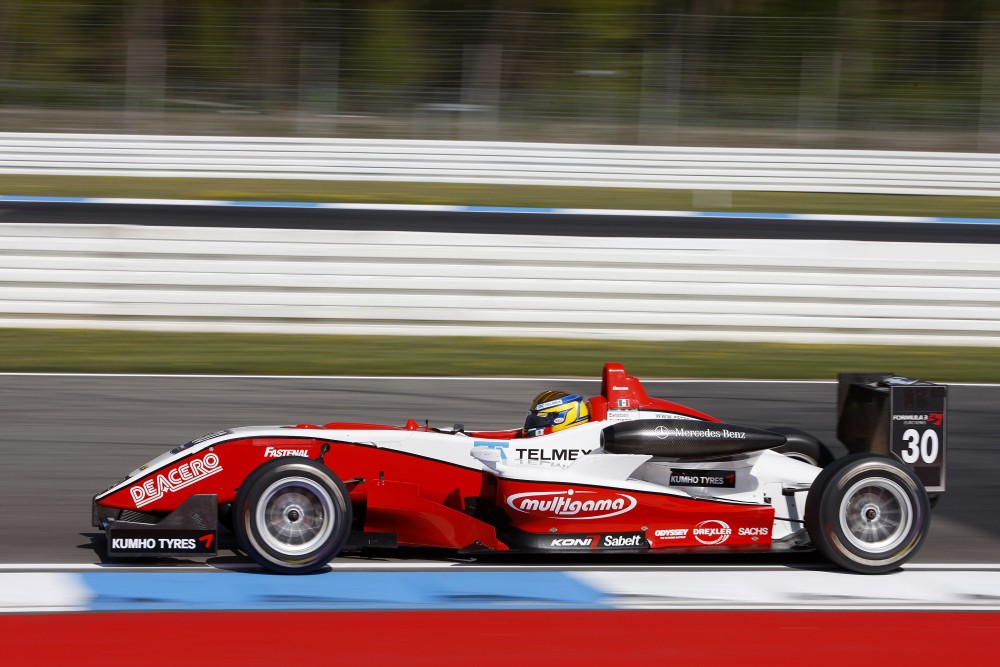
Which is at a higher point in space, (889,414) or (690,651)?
(889,414)

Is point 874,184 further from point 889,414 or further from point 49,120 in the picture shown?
point 889,414

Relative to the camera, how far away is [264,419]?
7.60 m

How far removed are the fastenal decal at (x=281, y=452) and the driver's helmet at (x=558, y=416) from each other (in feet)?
3.18

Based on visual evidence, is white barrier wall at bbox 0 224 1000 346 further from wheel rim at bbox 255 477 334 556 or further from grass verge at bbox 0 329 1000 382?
wheel rim at bbox 255 477 334 556

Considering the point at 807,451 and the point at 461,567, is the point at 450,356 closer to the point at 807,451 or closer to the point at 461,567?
the point at 807,451

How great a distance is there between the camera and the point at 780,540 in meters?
4.94

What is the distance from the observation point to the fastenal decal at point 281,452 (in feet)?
15.8

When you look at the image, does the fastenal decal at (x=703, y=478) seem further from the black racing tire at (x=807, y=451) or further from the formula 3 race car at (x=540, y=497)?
the black racing tire at (x=807, y=451)

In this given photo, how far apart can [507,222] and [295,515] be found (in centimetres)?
1121

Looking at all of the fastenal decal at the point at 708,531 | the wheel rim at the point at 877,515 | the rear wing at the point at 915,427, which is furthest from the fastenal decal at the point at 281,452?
the rear wing at the point at 915,427

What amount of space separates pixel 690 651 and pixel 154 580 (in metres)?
2.09

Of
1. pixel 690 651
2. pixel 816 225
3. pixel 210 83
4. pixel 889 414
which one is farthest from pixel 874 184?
pixel 690 651

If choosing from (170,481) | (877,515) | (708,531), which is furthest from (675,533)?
(170,481)

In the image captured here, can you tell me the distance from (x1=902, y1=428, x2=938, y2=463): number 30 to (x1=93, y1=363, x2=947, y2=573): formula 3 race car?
296 mm
